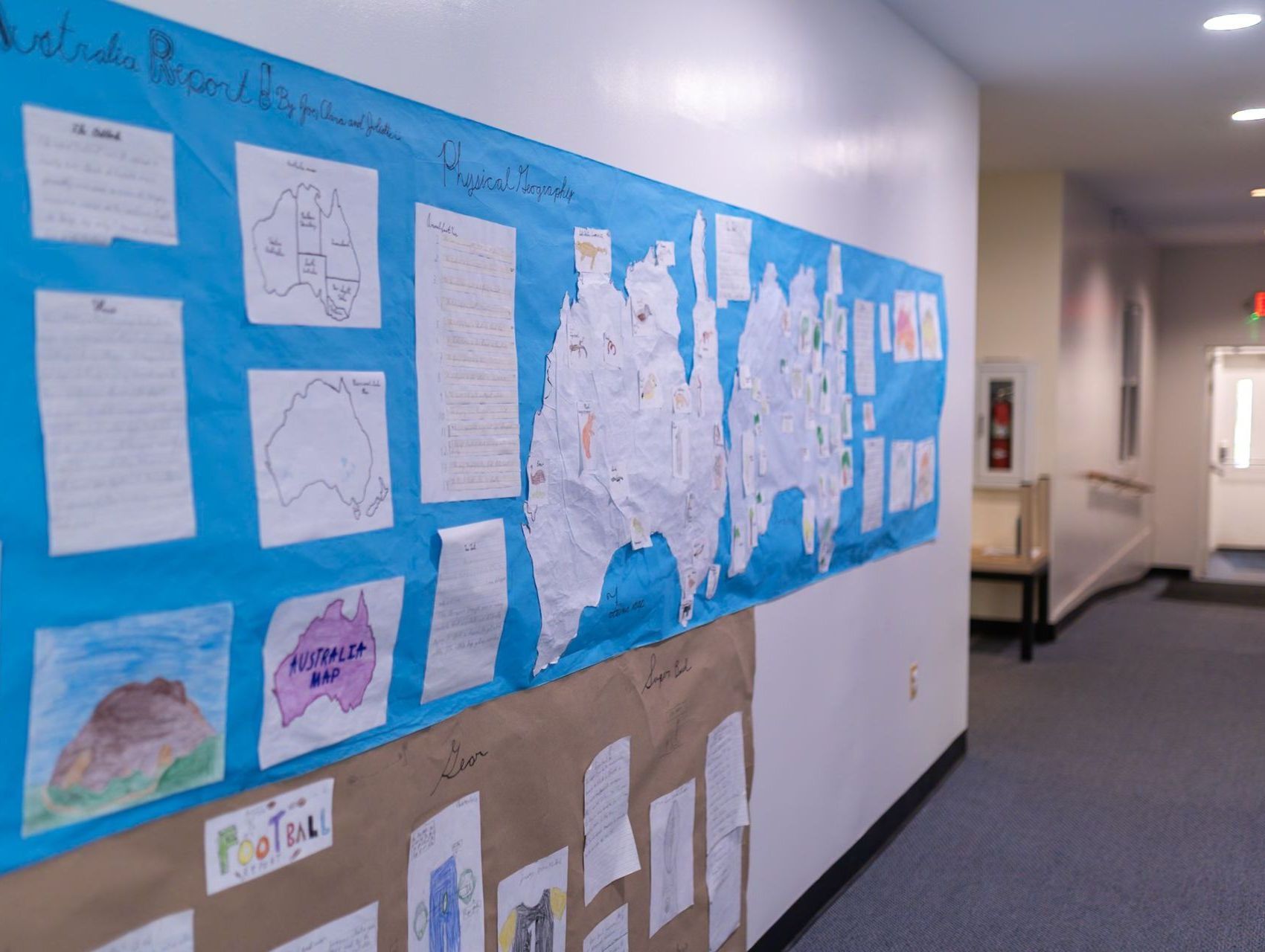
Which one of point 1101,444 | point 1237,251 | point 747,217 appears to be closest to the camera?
point 747,217

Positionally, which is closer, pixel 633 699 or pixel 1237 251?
pixel 633 699

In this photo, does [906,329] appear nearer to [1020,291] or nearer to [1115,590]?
[1020,291]

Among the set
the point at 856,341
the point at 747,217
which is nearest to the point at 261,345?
the point at 747,217

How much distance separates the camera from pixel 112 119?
1.13 m

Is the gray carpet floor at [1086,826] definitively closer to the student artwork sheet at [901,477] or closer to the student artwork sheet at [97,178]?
the student artwork sheet at [901,477]

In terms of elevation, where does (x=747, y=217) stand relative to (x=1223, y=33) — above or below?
below

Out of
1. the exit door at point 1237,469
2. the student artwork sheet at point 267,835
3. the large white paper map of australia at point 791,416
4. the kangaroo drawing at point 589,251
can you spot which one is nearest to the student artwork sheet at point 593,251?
the kangaroo drawing at point 589,251

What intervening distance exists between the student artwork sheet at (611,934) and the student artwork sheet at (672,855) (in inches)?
4.3

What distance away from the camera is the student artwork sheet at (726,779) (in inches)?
95.9

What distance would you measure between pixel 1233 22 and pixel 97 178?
143 inches

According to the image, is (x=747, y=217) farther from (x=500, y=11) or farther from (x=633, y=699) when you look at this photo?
(x=633, y=699)

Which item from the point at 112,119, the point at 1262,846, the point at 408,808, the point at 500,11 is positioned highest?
the point at 500,11

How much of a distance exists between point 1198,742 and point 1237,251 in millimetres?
5883

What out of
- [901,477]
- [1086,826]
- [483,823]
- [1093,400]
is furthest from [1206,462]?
[483,823]
